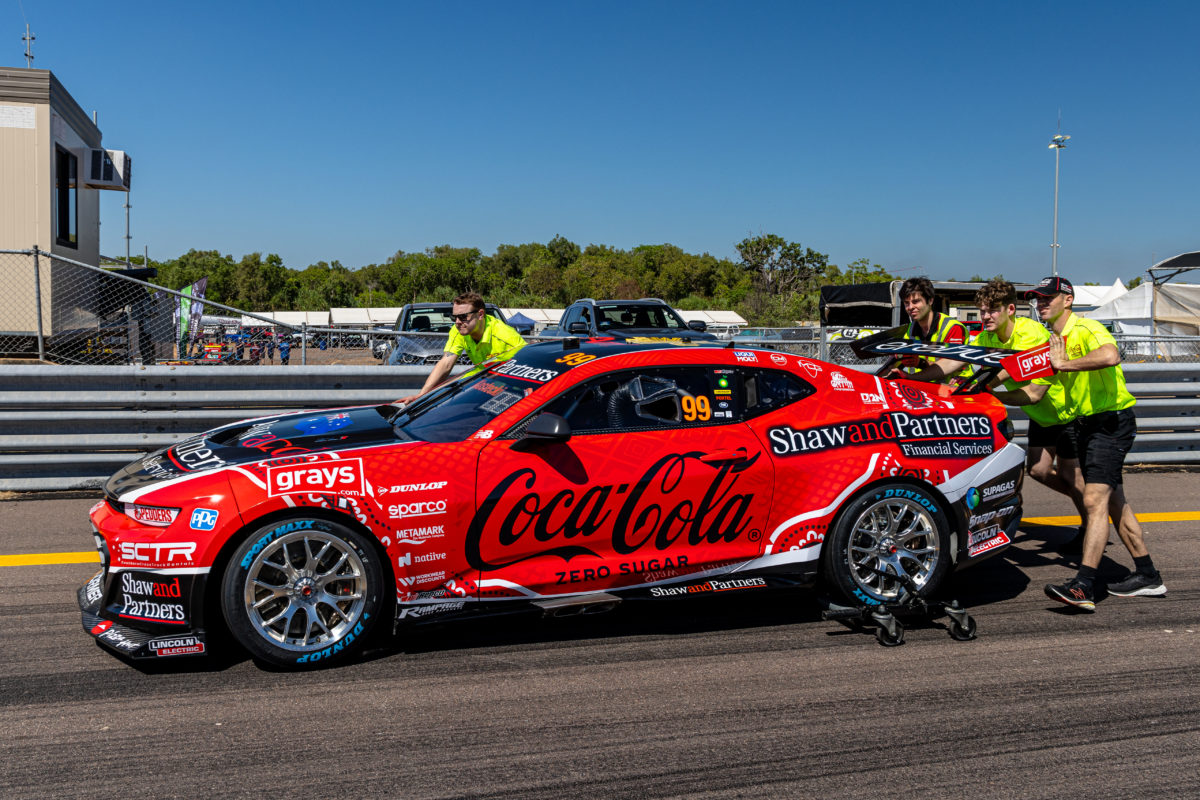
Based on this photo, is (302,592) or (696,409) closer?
(302,592)

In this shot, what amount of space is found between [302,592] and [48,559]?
2880 millimetres

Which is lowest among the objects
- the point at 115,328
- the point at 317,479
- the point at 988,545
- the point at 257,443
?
the point at 988,545

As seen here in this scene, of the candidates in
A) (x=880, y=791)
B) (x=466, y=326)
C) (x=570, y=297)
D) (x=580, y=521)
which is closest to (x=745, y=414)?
(x=580, y=521)

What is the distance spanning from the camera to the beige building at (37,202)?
1273cm

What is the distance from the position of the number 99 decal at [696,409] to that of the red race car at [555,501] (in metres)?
0.01

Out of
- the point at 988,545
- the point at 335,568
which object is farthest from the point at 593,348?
the point at 988,545

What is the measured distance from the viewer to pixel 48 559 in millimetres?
6262

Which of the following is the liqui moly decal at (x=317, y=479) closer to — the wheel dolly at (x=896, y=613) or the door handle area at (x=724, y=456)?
the door handle area at (x=724, y=456)

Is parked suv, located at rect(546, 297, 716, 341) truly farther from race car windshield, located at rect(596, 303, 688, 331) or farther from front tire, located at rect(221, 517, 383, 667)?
front tire, located at rect(221, 517, 383, 667)

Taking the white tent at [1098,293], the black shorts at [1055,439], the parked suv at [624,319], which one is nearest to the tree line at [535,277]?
the white tent at [1098,293]

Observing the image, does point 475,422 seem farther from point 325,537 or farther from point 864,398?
point 864,398

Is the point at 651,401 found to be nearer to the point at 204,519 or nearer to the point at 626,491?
the point at 626,491

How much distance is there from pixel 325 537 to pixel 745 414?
87.1 inches

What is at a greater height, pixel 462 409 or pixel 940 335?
pixel 940 335
